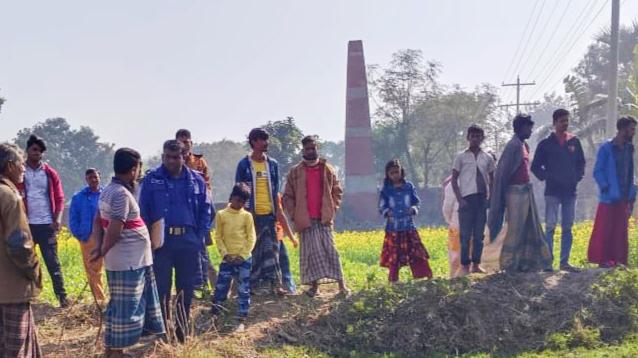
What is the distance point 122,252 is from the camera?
5.21m

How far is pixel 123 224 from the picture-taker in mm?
5164

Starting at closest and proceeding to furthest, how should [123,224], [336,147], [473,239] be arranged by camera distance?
[123,224]
[473,239]
[336,147]

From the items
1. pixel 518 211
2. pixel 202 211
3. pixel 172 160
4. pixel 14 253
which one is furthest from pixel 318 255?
pixel 14 253

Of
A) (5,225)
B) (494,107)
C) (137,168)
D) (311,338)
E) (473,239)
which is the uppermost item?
(494,107)

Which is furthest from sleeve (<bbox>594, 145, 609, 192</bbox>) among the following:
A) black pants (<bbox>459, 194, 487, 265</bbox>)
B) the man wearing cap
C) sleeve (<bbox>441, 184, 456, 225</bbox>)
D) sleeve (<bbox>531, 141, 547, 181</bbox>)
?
sleeve (<bbox>441, 184, 456, 225</bbox>)

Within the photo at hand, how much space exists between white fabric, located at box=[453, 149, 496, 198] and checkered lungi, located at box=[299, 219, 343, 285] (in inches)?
71.7

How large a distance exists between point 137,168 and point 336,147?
10030 centimetres

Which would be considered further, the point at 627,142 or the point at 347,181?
the point at 347,181

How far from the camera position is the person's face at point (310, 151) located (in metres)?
7.69

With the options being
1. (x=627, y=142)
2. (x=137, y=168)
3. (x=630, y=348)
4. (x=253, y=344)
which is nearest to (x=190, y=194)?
(x=137, y=168)

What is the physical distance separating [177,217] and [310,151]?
229 cm

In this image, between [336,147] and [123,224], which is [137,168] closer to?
[123,224]

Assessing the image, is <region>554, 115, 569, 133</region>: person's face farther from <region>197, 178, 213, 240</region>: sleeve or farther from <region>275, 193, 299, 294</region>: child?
<region>197, 178, 213, 240</region>: sleeve

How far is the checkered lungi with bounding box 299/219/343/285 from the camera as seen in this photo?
7867mm
